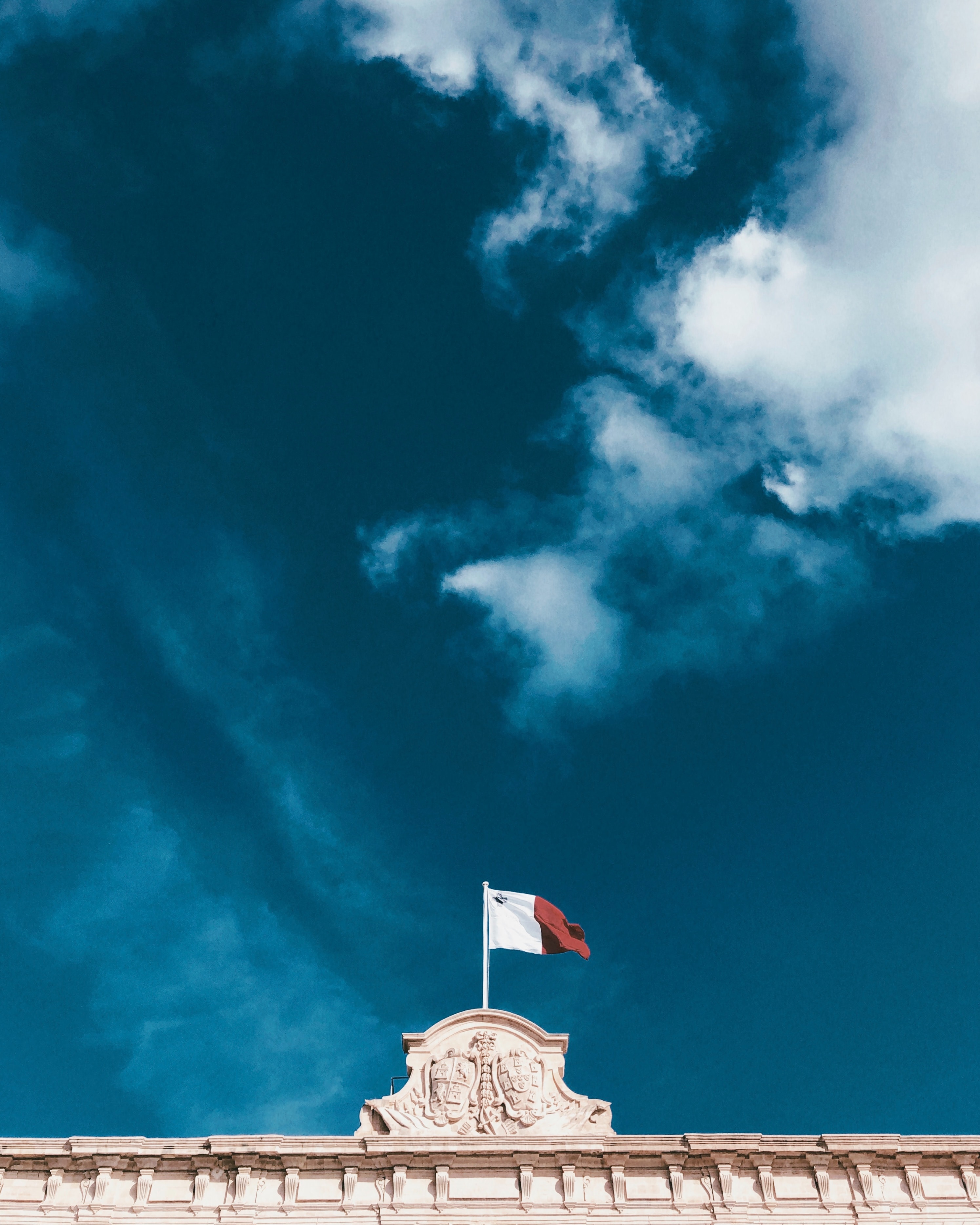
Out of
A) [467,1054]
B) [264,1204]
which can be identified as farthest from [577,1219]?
[264,1204]

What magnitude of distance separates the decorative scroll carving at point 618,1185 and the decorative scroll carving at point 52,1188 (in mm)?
12963

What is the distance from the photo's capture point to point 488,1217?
24.5 meters

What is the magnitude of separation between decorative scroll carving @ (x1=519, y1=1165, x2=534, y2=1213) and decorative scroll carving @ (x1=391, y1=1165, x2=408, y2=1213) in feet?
8.91

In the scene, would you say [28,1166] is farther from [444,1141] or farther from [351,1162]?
[444,1141]

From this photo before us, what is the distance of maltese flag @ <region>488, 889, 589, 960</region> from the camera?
30.3 m

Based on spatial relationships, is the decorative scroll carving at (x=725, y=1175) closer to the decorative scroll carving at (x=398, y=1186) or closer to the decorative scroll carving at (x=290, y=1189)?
the decorative scroll carving at (x=398, y=1186)

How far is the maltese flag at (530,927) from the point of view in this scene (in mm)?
30281

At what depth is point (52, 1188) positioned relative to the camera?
25.0 metres

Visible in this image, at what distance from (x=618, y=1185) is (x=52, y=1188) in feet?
43.7

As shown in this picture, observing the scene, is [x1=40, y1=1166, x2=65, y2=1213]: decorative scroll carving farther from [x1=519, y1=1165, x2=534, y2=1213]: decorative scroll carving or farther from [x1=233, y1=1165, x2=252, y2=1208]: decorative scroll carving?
[x1=519, y1=1165, x2=534, y2=1213]: decorative scroll carving

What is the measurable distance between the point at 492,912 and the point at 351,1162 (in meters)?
7.71

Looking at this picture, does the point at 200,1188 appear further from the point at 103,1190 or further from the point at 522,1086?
the point at 522,1086

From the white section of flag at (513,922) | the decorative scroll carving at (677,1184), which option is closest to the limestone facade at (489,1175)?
the decorative scroll carving at (677,1184)

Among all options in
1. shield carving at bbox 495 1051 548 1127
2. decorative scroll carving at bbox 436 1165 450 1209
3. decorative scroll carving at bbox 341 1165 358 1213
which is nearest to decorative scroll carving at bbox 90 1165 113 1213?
decorative scroll carving at bbox 341 1165 358 1213
